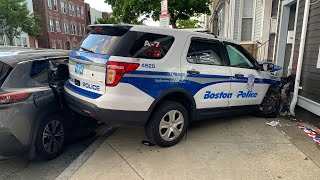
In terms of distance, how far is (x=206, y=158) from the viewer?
12.0 feet

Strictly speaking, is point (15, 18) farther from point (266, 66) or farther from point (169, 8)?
point (266, 66)

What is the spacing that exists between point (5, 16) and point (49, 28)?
1419 cm

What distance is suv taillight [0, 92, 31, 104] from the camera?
124 inches

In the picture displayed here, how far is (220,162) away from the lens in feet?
11.6

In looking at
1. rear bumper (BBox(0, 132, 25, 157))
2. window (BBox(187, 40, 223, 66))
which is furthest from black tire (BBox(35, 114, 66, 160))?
window (BBox(187, 40, 223, 66))

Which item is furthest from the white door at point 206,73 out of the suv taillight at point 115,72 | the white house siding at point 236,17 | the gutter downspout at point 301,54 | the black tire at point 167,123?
the white house siding at point 236,17

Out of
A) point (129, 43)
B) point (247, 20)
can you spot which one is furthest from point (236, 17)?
point (129, 43)

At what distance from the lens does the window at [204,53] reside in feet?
13.5

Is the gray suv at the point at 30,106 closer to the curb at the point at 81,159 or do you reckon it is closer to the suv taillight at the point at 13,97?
the suv taillight at the point at 13,97

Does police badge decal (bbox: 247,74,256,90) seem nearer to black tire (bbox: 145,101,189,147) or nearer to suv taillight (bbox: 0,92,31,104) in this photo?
black tire (bbox: 145,101,189,147)

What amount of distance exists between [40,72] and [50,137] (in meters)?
0.97

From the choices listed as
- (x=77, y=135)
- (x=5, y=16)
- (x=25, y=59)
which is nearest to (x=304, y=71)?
(x=77, y=135)

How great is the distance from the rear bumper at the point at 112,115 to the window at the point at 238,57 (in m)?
2.01

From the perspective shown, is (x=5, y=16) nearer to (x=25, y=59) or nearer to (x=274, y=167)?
(x=25, y=59)
